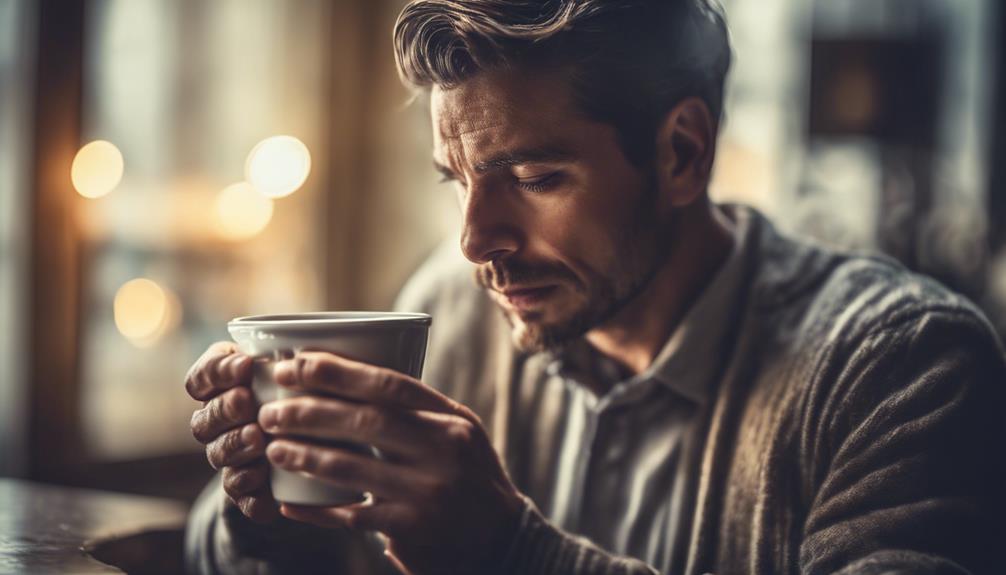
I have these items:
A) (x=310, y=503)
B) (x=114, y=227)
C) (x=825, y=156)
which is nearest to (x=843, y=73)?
(x=825, y=156)

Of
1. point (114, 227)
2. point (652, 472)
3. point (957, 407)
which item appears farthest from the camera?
point (114, 227)

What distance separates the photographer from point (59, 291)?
268 cm

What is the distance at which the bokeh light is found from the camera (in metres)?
3.42

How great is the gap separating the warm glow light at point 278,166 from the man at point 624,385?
2444mm

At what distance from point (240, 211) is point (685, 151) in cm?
265

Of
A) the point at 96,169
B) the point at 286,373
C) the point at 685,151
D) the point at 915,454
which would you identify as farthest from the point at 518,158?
the point at 96,169

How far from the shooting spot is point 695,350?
1181 millimetres

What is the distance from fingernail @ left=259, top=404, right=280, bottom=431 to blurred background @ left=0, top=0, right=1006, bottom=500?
87.8 inches

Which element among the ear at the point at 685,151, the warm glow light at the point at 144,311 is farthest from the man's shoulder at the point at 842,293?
the warm glow light at the point at 144,311

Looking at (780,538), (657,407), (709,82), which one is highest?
(709,82)

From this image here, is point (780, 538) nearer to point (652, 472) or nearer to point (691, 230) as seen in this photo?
point (652, 472)

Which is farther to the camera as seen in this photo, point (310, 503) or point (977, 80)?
point (977, 80)

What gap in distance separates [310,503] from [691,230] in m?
0.74

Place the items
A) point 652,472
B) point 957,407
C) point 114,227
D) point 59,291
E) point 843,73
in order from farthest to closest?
point 843,73, point 114,227, point 59,291, point 652,472, point 957,407
